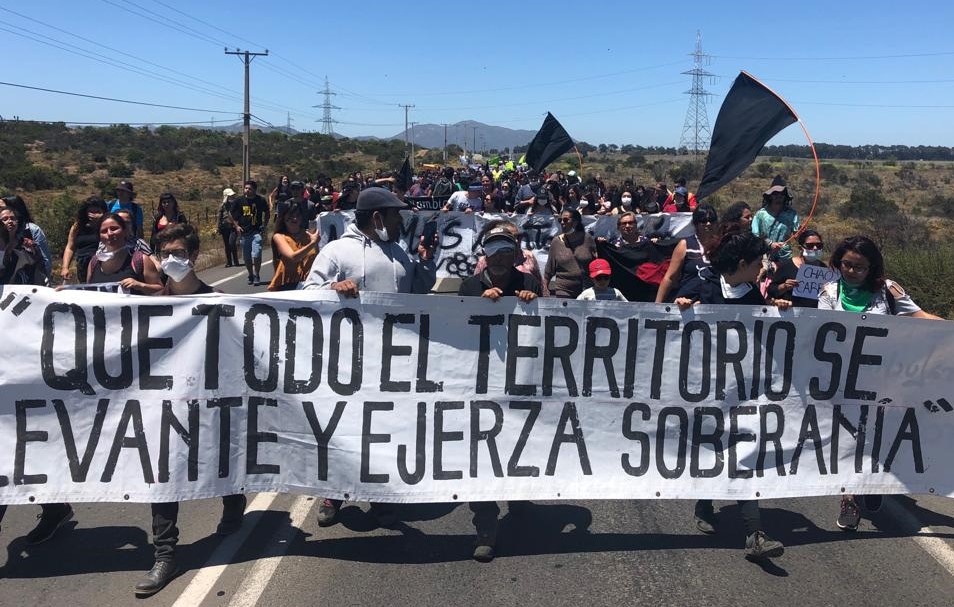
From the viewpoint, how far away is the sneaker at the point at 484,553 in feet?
13.8

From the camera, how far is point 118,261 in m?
4.86

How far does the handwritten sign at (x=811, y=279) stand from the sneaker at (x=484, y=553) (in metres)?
3.02

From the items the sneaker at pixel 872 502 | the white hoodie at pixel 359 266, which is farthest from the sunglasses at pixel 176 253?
the sneaker at pixel 872 502

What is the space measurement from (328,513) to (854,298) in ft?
10.9

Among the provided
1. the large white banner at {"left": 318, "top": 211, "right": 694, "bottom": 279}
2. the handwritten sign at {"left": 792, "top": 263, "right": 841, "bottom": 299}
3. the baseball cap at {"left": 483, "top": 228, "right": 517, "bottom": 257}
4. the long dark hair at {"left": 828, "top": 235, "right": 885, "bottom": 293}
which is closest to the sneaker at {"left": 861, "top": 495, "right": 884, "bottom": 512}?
the long dark hair at {"left": 828, "top": 235, "right": 885, "bottom": 293}

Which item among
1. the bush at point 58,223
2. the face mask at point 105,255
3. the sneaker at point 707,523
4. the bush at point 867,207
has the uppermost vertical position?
the bush at point 867,207

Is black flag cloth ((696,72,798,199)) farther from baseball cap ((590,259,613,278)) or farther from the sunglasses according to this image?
the sunglasses

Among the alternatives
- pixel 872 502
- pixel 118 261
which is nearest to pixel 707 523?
pixel 872 502

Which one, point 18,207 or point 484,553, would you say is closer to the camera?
point 484,553

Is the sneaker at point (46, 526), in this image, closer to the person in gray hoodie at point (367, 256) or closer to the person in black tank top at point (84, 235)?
the person in gray hoodie at point (367, 256)

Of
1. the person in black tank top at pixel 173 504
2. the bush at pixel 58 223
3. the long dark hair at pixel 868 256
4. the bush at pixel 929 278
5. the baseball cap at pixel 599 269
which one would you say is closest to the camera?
the person in black tank top at pixel 173 504

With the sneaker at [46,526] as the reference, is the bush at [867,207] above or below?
above

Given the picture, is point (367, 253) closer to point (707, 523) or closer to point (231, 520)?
point (231, 520)

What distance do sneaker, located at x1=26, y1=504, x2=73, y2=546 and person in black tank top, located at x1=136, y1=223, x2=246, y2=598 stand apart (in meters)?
0.65
